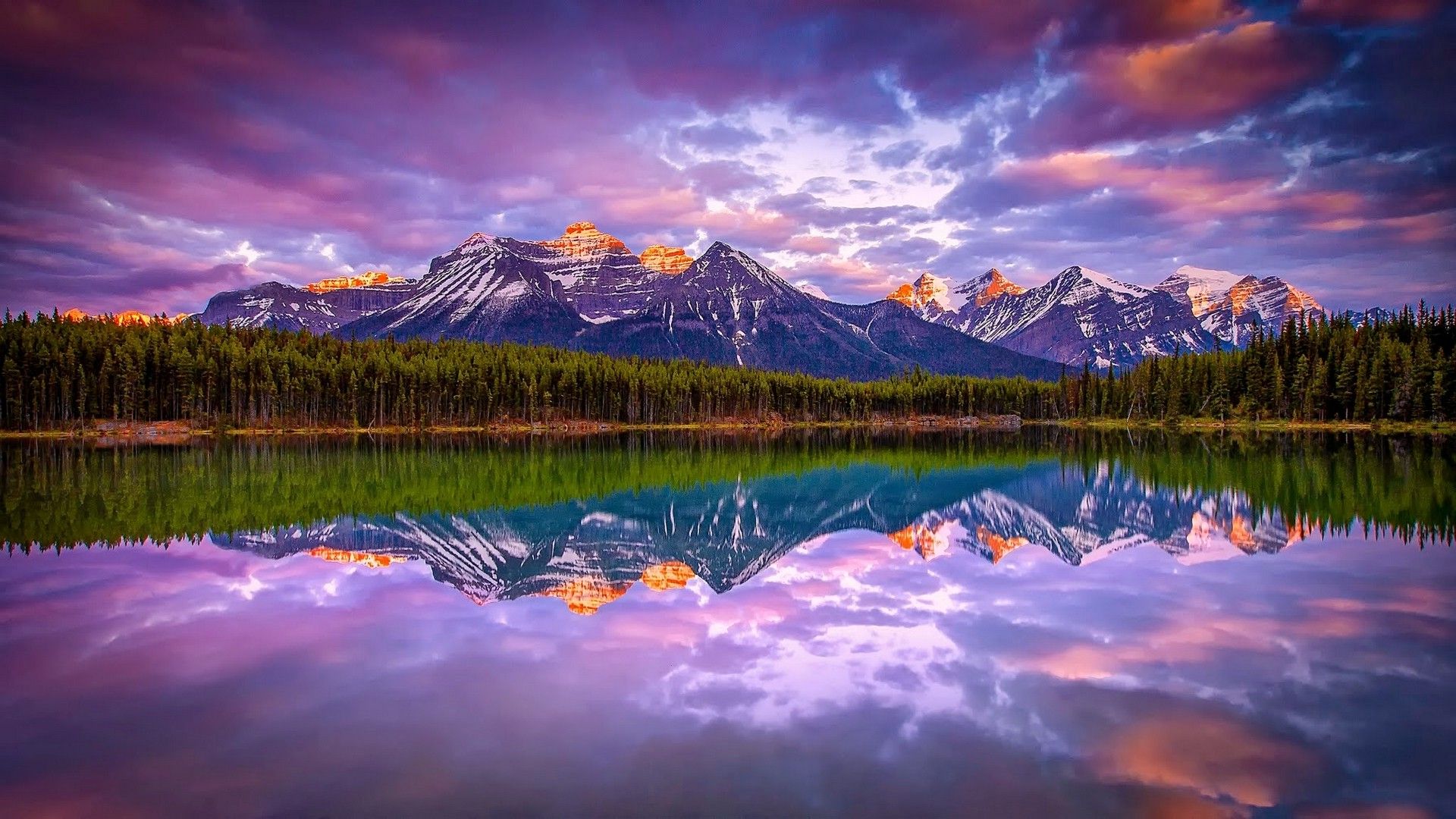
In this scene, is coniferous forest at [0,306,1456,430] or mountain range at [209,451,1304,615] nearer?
mountain range at [209,451,1304,615]

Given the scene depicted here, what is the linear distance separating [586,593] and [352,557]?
9089 millimetres

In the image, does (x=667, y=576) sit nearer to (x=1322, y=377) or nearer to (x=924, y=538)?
(x=924, y=538)

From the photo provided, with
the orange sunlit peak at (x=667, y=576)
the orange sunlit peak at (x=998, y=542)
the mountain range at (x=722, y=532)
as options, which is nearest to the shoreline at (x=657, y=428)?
the mountain range at (x=722, y=532)

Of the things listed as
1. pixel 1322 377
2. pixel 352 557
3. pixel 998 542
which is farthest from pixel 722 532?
pixel 1322 377

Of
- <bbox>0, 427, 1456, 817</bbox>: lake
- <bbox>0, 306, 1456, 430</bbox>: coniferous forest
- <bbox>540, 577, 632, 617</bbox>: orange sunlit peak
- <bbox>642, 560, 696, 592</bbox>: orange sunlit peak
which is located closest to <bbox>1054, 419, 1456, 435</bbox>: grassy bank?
<bbox>0, 306, 1456, 430</bbox>: coniferous forest

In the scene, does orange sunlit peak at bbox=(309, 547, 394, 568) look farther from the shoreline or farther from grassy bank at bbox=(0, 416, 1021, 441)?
grassy bank at bbox=(0, 416, 1021, 441)

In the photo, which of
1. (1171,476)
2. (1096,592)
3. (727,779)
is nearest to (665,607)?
(727,779)

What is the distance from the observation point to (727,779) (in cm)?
912

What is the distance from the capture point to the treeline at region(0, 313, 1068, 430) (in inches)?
4318

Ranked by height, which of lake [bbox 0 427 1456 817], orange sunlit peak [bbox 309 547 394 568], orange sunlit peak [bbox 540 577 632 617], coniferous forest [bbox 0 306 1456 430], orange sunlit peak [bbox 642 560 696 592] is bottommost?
orange sunlit peak [bbox 642 560 696 592]

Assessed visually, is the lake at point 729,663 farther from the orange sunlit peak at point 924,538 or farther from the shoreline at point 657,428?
the shoreline at point 657,428

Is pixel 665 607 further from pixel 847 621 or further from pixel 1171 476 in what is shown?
pixel 1171 476

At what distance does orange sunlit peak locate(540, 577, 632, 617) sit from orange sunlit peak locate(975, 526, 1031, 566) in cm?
1124

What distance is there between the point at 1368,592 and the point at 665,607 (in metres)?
15.7
